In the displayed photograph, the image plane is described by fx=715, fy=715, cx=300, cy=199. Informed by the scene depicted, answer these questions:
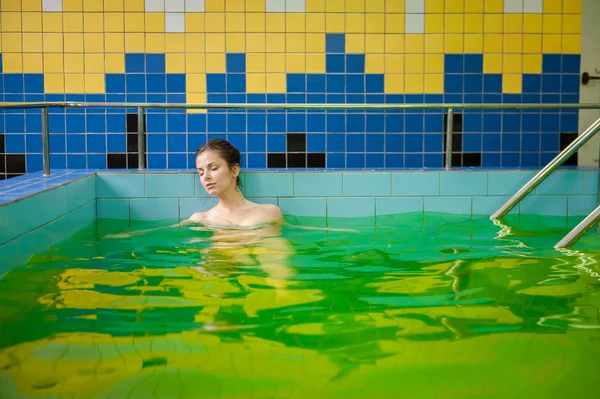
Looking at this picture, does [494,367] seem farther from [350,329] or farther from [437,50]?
[437,50]

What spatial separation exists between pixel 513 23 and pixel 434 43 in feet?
2.44

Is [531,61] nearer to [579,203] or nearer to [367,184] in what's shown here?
[579,203]

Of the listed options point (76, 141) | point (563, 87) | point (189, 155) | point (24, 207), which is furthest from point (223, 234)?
point (563, 87)

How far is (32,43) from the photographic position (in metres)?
6.33

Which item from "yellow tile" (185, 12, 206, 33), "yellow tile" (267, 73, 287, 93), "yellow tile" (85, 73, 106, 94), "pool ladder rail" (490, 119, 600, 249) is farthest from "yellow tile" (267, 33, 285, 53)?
"pool ladder rail" (490, 119, 600, 249)

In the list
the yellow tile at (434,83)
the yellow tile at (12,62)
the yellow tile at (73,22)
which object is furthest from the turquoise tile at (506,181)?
the yellow tile at (12,62)

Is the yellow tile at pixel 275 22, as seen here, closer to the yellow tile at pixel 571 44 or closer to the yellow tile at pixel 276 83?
the yellow tile at pixel 276 83

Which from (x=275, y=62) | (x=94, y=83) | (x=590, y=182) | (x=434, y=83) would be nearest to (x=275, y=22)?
(x=275, y=62)

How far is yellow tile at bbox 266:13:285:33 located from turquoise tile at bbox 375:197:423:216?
2189 mm

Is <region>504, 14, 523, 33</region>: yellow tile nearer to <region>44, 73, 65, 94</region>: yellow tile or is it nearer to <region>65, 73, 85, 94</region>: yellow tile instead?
<region>65, 73, 85, 94</region>: yellow tile

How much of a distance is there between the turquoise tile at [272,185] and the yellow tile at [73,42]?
8.15ft

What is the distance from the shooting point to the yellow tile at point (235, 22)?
6.38 metres

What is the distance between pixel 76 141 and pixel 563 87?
4.47 meters

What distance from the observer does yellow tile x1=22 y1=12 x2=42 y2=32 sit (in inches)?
248
